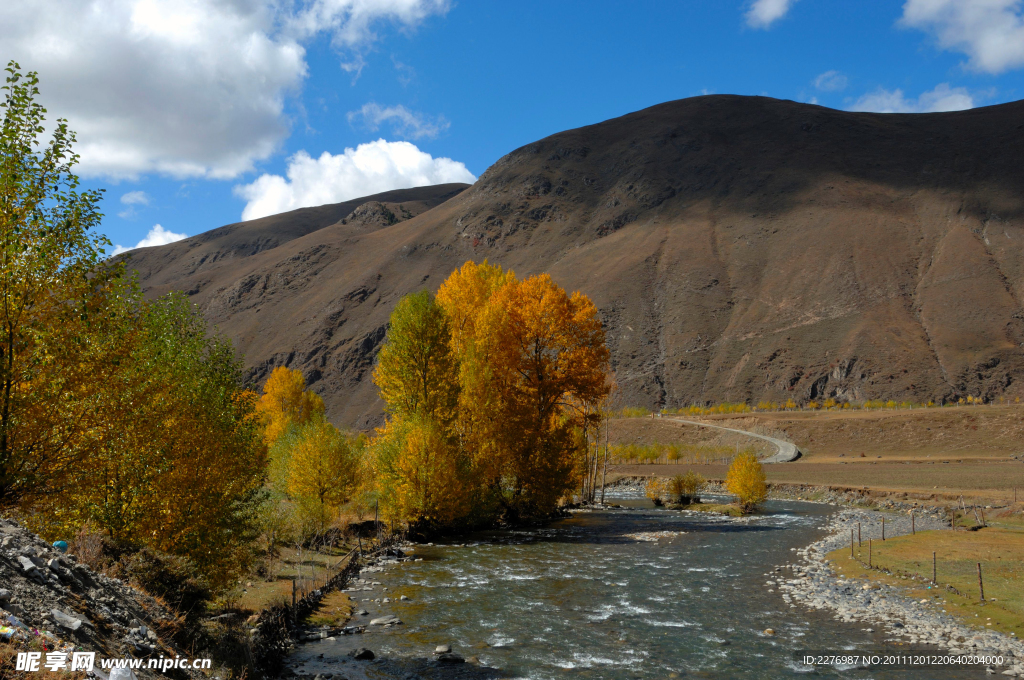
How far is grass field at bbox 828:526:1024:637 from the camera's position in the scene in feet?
55.6

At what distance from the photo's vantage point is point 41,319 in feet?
35.9

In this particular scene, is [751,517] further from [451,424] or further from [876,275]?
[876,275]

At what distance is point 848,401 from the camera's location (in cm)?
12056

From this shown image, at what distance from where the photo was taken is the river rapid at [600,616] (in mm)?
14383

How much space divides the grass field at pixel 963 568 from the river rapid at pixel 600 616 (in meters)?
3.05

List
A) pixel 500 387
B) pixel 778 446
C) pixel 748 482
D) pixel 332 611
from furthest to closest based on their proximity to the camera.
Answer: pixel 778 446
pixel 748 482
pixel 500 387
pixel 332 611

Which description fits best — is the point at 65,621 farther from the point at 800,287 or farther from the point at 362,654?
the point at 800,287

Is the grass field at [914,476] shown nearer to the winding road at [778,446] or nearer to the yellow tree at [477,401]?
the winding road at [778,446]

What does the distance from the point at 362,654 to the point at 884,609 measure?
14.8 m

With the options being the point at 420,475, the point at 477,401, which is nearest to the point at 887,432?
the point at 477,401

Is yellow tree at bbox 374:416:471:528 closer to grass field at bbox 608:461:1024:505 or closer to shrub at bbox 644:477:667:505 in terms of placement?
shrub at bbox 644:477:667:505

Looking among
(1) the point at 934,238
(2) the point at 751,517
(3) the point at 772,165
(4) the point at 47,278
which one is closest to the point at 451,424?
(2) the point at 751,517

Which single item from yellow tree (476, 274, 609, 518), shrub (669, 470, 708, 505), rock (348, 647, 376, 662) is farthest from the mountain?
rock (348, 647, 376, 662)

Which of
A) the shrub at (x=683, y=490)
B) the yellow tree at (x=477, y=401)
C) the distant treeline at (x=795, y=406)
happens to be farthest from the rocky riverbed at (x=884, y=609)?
the distant treeline at (x=795, y=406)
